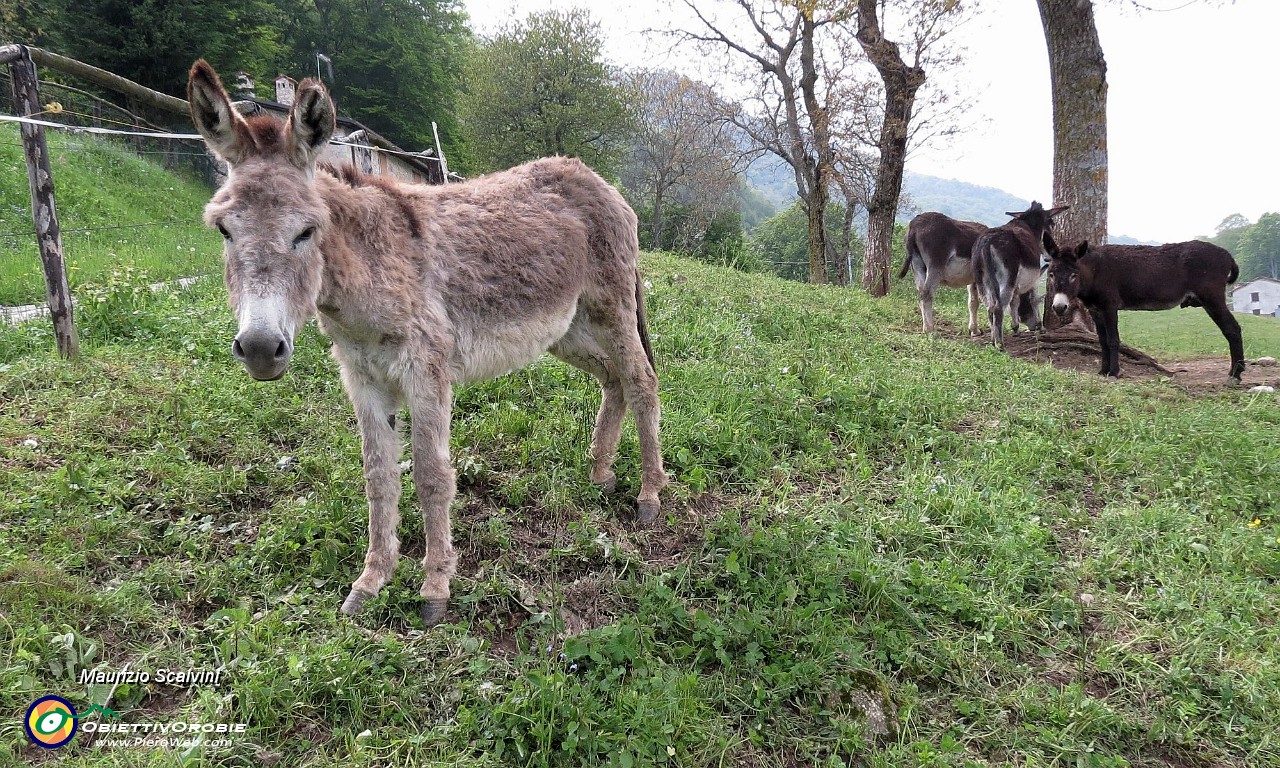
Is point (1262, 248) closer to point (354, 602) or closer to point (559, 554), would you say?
point (559, 554)

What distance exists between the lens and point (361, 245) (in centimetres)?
258

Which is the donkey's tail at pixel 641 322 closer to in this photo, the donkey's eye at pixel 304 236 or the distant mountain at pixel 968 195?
the donkey's eye at pixel 304 236

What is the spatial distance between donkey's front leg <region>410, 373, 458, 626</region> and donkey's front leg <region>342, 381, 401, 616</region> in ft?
0.51

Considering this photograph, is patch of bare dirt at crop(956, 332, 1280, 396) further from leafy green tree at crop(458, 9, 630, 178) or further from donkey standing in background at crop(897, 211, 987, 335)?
leafy green tree at crop(458, 9, 630, 178)

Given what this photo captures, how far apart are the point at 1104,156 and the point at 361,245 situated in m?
9.86

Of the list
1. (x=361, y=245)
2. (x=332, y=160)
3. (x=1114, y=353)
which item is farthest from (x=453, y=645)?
(x=1114, y=353)

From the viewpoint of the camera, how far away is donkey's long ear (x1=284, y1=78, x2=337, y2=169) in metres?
2.22

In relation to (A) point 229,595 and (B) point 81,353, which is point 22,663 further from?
(B) point 81,353

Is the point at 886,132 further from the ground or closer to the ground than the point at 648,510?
further from the ground

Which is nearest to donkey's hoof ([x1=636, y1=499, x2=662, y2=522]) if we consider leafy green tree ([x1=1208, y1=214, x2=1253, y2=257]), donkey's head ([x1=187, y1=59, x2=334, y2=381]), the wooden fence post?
donkey's head ([x1=187, y1=59, x2=334, y2=381])

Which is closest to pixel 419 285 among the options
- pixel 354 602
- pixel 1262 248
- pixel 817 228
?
pixel 354 602

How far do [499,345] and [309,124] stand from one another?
1.20m

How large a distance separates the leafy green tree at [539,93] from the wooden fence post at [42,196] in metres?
Result: 26.7

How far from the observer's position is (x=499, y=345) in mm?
3029
